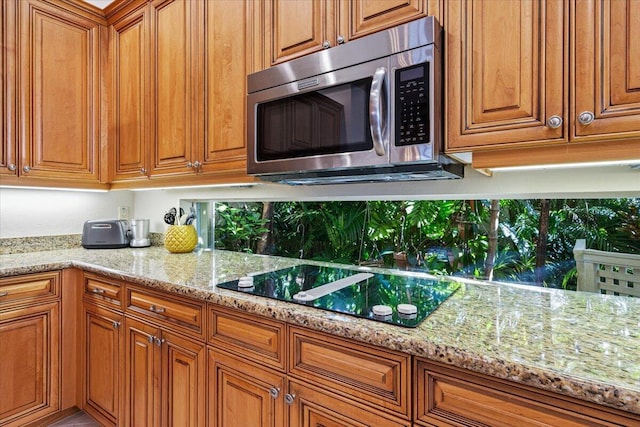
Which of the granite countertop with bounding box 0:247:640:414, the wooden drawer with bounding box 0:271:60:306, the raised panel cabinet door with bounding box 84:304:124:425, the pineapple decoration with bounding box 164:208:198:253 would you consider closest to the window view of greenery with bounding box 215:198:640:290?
the granite countertop with bounding box 0:247:640:414

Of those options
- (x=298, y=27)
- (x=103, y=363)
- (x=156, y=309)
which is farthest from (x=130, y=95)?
(x=103, y=363)

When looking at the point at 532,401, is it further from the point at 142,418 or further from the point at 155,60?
the point at 155,60

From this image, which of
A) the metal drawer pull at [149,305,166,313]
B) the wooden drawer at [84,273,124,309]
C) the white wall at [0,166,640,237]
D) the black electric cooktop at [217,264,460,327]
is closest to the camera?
the black electric cooktop at [217,264,460,327]

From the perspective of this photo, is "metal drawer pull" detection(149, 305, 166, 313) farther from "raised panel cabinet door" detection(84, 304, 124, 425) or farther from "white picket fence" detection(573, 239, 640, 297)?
"white picket fence" detection(573, 239, 640, 297)

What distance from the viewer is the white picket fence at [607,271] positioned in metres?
1.23

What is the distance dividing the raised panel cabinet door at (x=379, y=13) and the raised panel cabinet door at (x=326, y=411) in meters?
1.21

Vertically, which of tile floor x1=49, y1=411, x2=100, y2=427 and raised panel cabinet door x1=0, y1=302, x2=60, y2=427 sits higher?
raised panel cabinet door x1=0, y1=302, x2=60, y2=427

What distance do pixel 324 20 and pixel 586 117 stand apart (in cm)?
98

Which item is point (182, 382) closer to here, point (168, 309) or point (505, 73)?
point (168, 309)

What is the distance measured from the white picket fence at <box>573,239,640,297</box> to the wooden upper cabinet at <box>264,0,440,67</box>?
39.6 inches

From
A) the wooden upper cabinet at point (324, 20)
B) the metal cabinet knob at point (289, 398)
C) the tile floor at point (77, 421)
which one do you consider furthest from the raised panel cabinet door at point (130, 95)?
the metal cabinet knob at point (289, 398)

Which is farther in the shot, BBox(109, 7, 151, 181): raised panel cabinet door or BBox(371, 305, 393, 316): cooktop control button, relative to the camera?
BBox(109, 7, 151, 181): raised panel cabinet door

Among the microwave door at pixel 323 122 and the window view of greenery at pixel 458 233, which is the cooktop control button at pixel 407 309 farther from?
the window view of greenery at pixel 458 233

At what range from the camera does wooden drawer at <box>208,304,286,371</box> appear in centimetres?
112
